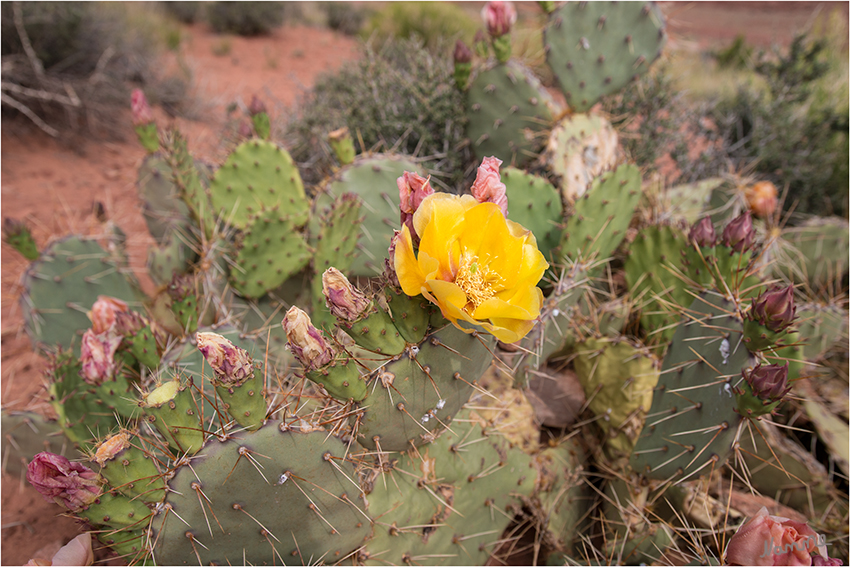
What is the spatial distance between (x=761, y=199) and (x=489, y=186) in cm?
249

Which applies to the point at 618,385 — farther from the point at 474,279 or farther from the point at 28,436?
the point at 28,436

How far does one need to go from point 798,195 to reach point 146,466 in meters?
4.44

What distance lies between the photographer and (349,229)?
184cm

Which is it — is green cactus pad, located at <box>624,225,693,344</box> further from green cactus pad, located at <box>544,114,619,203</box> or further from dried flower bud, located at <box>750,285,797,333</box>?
dried flower bud, located at <box>750,285,797,333</box>

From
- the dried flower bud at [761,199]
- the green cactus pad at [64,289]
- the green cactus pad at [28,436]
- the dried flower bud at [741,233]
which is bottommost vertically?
the green cactus pad at [28,436]

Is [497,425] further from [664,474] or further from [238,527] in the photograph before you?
[238,527]

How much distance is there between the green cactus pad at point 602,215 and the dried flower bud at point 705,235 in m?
0.32

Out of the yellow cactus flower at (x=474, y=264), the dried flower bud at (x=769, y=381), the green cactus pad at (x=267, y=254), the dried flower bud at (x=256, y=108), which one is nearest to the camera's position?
the yellow cactus flower at (x=474, y=264)

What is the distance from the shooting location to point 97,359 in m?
1.46

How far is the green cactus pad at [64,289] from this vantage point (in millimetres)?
2152

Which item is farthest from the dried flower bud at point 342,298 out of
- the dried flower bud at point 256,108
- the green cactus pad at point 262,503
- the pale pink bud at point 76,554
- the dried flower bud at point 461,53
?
the dried flower bud at point 461,53

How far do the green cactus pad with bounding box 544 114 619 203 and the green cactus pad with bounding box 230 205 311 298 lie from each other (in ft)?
3.93

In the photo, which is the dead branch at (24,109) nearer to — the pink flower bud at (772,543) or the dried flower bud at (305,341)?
the dried flower bud at (305,341)

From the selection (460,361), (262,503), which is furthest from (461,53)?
(262,503)
